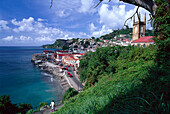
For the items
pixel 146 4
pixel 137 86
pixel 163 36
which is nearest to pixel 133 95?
pixel 137 86

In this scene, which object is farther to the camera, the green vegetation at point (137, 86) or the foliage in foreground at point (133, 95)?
the green vegetation at point (137, 86)

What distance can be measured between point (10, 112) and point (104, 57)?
11803mm

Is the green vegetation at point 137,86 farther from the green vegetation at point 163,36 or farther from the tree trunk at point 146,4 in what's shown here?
the tree trunk at point 146,4

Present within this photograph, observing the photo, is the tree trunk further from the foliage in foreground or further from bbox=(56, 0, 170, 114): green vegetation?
the foliage in foreground

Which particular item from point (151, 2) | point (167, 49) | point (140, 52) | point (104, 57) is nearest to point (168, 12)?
point (167, 49)

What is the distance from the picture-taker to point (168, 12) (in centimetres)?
365

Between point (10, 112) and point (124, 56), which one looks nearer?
point (10, 112)

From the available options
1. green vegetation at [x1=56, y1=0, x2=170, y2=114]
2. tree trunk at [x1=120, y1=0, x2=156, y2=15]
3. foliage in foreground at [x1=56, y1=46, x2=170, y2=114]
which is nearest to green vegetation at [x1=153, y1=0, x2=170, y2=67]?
green vegetation at [x1=56, y1=0, x2=170, y2=114]

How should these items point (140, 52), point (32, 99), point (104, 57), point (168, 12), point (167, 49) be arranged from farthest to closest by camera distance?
1. point (32, 99)
2. point (104, 57)
3. point (140, 52)
4. point (167, 49)
5. point (168, 12)

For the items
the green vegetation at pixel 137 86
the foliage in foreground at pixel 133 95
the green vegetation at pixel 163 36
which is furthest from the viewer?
the green vegetation at pixel 163 36

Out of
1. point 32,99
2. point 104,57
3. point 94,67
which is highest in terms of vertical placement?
point 104,57

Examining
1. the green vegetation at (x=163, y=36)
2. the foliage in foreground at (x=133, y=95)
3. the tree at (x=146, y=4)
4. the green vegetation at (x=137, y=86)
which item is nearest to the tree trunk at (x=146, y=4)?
the tree at (x=146, y=4)

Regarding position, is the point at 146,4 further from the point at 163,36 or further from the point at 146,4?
the point at 163,36

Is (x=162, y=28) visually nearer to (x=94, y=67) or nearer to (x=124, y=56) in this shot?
(x=124, y=56)
